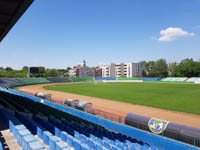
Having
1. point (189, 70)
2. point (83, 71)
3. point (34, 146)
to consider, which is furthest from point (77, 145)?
point (83, 71)

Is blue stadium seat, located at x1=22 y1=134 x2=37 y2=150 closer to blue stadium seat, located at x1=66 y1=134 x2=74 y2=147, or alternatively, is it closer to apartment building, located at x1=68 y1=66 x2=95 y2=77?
blue stadium seat, located at x1=66 y1=134 x2=74 y2=147

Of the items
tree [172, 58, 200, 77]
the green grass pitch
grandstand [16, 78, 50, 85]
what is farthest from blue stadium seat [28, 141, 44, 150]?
tree [172, 58, 200, 77]

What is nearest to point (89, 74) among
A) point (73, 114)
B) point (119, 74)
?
point (119, 74)

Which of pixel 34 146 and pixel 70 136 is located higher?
pixel 34 146

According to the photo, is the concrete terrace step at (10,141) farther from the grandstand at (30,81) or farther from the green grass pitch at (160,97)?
the grandstand at (30,81)

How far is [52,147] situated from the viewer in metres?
8.18

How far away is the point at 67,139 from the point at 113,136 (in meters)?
4.27

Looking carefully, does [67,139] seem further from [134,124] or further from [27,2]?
[27,2]

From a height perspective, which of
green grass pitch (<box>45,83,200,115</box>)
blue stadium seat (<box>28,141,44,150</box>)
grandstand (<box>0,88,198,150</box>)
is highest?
blue stadium seat (<box>28,141,44,150</box>)

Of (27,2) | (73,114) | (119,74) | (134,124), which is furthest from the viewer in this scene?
(119,74)

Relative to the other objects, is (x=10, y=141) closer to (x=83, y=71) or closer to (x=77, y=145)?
(x=77, y=145)

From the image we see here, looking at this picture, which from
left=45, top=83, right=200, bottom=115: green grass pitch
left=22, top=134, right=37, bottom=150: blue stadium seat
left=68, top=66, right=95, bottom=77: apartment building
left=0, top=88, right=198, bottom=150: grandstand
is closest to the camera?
left=22, top=134, right=37, bottom=150: blue stadium seat

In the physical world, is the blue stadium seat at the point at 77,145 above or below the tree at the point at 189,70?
below

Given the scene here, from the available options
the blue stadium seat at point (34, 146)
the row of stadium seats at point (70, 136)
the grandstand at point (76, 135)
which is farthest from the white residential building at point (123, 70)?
the blue stadium seat at point (34, 146)
